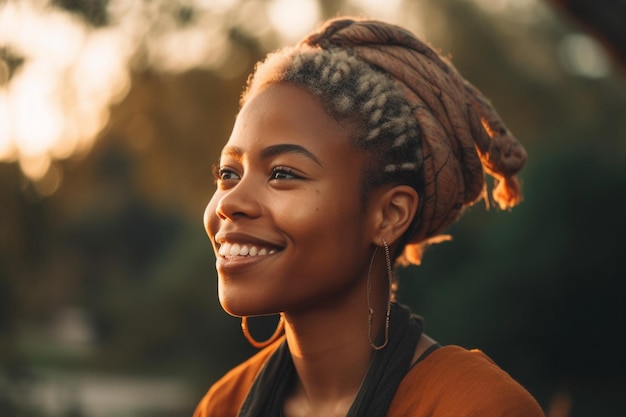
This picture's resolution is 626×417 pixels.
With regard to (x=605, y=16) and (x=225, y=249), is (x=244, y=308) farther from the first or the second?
(x=605, y=16)

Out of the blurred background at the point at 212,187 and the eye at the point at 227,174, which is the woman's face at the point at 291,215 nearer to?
the eye at the point at 227,174

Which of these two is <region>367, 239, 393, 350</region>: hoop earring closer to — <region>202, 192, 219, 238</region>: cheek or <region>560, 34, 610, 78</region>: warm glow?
<region>202, 192, 219, 238</region>: cheek

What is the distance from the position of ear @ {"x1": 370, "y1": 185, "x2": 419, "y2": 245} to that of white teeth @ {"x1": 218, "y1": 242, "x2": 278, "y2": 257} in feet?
1.13

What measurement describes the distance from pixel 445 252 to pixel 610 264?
1162mm

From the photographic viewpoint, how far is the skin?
116 inches

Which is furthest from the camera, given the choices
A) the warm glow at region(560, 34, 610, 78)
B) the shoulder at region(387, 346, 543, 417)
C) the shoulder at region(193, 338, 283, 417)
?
the warm glow at region(560, 34, 610, 78)

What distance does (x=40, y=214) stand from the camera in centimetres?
912

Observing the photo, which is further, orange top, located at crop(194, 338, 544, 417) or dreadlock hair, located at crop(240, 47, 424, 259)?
dreadlock hair, located at crop(240, 47, 424, 259)

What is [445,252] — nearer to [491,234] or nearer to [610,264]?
[491,234]

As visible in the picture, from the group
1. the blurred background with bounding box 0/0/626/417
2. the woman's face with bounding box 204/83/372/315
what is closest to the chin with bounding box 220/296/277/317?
the woman's face with bounding box 204/83/372/315

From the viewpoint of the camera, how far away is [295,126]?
300 centimetres

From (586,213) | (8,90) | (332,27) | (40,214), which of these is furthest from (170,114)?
(332,27)

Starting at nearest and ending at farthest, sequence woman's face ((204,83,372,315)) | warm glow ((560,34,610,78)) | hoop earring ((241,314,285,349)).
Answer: woman's face ((204,83,372,315))
hoop earring ((241,314,285,349))
warm glow ((560,34,610,78))

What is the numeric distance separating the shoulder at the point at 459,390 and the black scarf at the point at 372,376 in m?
0.04
